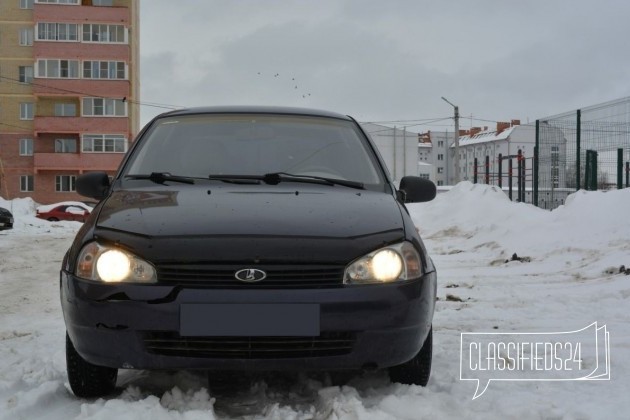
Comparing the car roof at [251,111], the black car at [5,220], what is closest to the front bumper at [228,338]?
→ the car roof at [251,111]

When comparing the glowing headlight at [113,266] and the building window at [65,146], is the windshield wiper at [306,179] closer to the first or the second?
the glowing headlight at [113,266]

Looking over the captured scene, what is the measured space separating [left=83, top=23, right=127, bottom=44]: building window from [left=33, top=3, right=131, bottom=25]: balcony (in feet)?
1.33

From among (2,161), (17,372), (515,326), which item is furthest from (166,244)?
(2,161)

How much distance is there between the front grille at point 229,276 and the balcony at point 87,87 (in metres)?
42.3

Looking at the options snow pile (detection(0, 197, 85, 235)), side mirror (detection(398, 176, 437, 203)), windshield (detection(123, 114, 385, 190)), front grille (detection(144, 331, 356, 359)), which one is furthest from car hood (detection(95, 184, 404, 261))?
snow pile (detection(0, 197, 85, 235))

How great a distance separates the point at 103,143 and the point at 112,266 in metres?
41.9

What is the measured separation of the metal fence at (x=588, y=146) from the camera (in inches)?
561

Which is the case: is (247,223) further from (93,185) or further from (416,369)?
(93,185)

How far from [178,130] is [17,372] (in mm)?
1644

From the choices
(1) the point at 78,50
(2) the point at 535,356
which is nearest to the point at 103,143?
(1) the point at 78,50

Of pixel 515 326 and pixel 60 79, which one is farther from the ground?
pixel 60 79

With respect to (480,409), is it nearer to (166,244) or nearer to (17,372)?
(166,244)

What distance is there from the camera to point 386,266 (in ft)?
9.33

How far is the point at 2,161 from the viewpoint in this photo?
148ft
